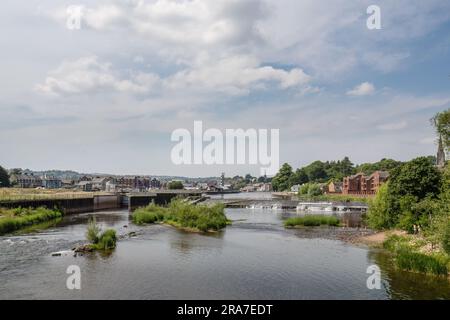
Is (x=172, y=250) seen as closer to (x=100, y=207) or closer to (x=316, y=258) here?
(x=316, y=258)

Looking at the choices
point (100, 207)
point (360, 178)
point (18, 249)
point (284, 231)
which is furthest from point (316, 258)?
point (360, 178)

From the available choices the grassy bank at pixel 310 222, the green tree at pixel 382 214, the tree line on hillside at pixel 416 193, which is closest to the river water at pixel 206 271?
the tree line on hillside at pixel 416 193

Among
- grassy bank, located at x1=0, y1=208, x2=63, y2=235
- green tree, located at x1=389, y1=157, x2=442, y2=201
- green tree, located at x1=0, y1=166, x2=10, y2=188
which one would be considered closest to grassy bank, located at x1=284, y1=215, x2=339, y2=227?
green tree, located at x1=389, y1=157, x2=442, y2=201

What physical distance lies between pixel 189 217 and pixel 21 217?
28.6 metres

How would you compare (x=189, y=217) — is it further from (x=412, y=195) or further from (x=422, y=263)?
(x=422, y=263)

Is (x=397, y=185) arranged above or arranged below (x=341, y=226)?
above

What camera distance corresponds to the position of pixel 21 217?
71125mm

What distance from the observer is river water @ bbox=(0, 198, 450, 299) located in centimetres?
3136

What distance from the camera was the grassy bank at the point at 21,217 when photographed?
6305 cm

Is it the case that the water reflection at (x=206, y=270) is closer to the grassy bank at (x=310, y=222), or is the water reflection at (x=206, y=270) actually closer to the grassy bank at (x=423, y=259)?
the grassy bank at (x=423, y=259)

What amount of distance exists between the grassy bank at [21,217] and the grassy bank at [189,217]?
58.3 ft

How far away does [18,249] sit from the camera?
47219 mm

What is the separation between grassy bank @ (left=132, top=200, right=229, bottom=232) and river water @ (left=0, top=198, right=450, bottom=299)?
11850 millimetres
